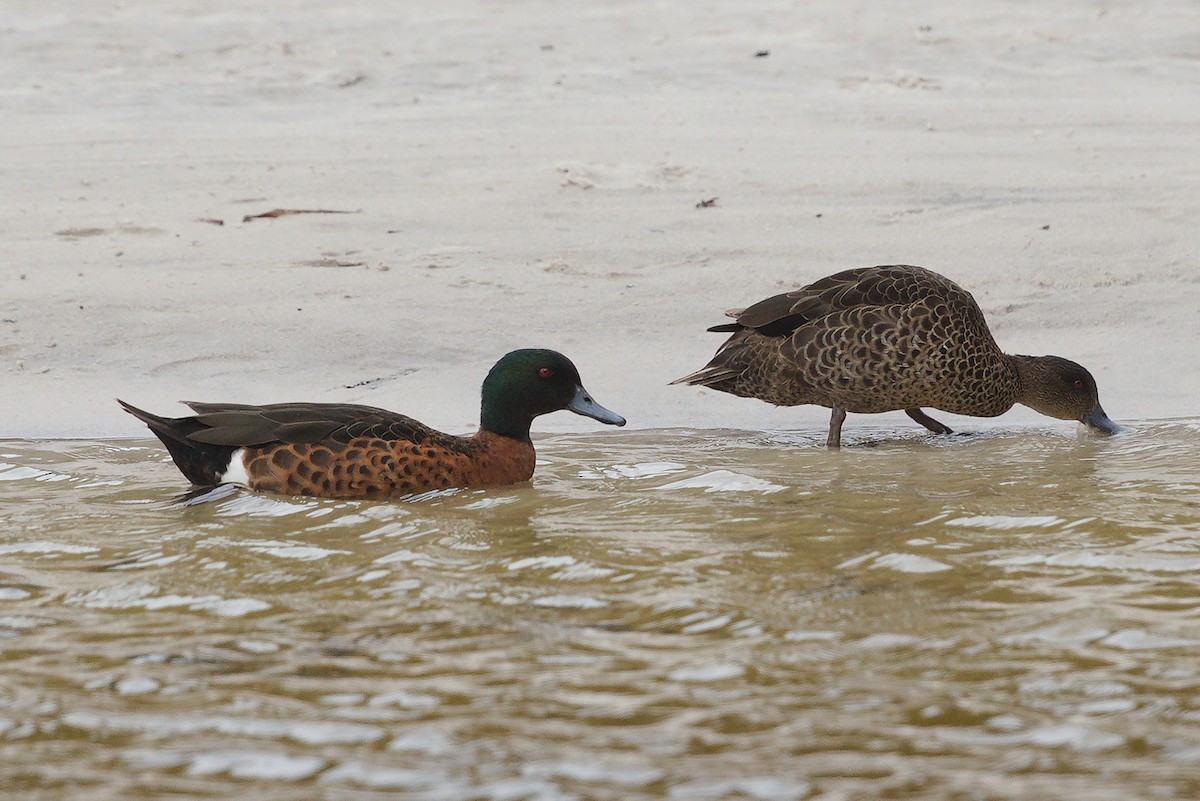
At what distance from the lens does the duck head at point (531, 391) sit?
6.39m

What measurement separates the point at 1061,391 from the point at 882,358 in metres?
0.89

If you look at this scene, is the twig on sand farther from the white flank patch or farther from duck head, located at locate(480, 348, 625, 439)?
the white flank patch

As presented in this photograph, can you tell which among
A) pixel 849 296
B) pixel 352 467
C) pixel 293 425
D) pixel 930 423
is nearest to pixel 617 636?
pixel 352 467

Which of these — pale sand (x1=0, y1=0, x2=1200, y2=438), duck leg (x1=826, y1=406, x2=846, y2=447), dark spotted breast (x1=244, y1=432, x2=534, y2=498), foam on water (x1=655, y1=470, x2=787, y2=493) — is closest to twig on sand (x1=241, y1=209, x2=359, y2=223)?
pale sand (x1=0, y1=0, x2=1200, y2=438)

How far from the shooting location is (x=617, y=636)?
4.21 m

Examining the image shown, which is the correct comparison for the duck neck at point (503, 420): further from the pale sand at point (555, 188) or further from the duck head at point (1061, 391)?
the duck head at point (1061, 391)

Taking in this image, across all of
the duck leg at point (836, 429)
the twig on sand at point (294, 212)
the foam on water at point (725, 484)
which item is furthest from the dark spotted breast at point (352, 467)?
the twig on sand at point (294, 212)

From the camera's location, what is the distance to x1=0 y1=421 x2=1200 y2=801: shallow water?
3418 mm

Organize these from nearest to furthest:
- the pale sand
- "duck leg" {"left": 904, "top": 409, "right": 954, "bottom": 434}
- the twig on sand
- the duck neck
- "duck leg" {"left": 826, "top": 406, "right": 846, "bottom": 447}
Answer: the duck neck < "duck leg" {"left": 826, "top": 406, "right": 846, "bottom": 447} < "duck leg" {"left": 904, "top": 409, "right": 954, "bottom": 434} < the pale sand < the twig on sand

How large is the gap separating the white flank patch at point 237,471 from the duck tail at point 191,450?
0.4 inches

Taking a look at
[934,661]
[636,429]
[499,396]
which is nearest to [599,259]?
[636,429]

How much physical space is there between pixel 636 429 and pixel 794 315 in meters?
0.83

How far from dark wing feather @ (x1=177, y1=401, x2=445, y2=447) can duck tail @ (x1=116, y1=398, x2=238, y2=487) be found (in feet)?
0.11

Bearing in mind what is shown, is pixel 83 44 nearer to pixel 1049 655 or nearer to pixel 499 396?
pixel 499 396
